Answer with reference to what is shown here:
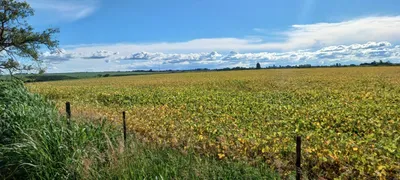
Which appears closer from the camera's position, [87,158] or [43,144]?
[87,158]

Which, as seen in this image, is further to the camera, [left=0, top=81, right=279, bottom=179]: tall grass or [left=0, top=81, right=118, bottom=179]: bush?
[left=0, top=81, right=118, bottom=179]: bush

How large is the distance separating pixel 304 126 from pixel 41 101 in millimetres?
7573

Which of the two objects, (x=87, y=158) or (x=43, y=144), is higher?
(x=43, y=144)

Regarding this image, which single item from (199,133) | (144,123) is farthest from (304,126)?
(144,123)

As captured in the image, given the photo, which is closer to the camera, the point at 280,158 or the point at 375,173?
the point at 375,173

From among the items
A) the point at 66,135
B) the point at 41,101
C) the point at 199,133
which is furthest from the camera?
the point at 41,101

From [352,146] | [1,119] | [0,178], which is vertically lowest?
[0,178]

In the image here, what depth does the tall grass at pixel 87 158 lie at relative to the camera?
5070 millimetres

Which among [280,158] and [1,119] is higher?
[1,119]

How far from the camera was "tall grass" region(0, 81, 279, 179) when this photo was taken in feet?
16.6

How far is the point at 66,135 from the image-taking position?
20.9ft

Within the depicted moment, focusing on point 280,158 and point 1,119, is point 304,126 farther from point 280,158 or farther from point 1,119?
point 1,119

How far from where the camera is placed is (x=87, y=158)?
5.65 meters

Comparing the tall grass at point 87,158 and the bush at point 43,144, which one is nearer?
the tall grass at point 87,158
